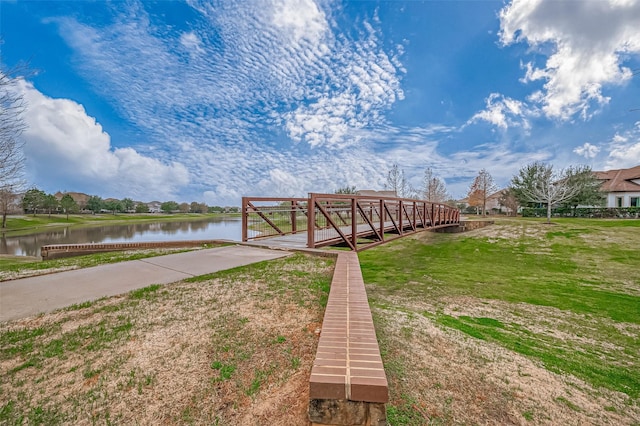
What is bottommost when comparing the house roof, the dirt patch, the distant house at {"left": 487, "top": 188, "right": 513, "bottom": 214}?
the dirt patch

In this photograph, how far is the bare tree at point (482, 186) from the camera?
35312 millimetres

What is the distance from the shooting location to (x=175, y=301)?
138 inches

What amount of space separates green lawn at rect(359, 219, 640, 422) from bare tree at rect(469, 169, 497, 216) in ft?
64.4

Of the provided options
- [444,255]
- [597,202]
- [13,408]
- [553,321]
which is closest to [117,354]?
[13,408]

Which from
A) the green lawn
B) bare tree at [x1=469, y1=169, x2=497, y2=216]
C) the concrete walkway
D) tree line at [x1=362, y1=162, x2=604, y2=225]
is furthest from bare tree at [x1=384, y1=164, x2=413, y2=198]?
the concrete walkway

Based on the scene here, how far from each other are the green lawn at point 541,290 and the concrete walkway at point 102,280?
3661mm

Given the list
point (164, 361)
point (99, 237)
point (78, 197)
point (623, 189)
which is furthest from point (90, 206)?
point (623, 189)

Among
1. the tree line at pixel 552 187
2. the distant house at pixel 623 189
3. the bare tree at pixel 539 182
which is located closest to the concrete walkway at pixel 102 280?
the tree line at pixel 552 187

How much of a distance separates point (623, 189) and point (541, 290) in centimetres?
3253

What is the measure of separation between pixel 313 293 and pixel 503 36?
1800cm

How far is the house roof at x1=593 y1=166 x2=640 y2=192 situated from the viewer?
2749 cm

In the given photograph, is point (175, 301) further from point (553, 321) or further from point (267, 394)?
point (553, 321)

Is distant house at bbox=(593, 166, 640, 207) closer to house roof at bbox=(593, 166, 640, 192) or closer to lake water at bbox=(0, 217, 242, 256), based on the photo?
house roof at bbox=(593, 166, 640, 192)

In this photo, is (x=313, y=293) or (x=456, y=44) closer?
(x=313, y=293)
